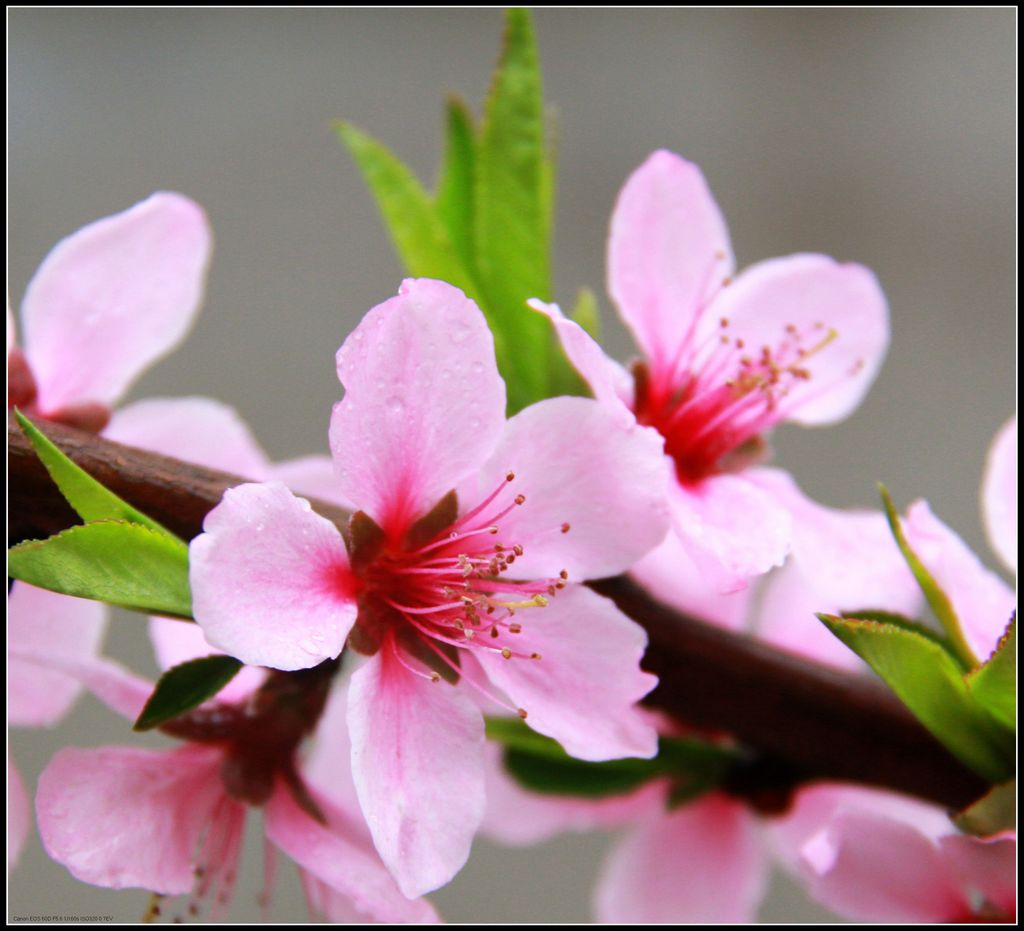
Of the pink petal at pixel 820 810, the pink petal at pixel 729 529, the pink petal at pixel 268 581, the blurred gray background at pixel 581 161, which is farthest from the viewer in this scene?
the blurred gray background at pixel 581 161

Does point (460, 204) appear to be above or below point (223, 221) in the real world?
above

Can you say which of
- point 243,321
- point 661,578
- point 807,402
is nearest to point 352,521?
point 661,578

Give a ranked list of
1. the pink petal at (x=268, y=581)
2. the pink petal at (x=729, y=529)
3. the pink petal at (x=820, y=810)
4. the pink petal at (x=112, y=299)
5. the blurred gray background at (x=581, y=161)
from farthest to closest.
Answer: the blurred gray background at (x=581, y=161), the pink petal at (x=820, y=810), the pink petal at (x=112, y=299), the pink petal at (x=729, y=529), the pink petal at (x=268, y=581)

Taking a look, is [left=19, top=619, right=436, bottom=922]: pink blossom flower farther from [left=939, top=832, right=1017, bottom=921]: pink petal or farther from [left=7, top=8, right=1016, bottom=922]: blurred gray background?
[left=7, top=8, right=1016, bottom=922]: blurred gray background

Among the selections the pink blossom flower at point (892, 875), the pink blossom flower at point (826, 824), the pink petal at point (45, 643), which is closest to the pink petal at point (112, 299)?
the pink petal at point (45, 643)

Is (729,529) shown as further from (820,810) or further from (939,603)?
(820,810)

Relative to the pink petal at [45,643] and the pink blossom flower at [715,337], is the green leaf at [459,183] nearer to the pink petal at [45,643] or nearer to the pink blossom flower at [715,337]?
the pink blossom flower at [715,337]

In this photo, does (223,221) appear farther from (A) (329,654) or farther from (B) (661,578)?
(A) (329,654)

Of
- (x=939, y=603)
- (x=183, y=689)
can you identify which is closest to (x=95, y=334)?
(x=183, y=689)
